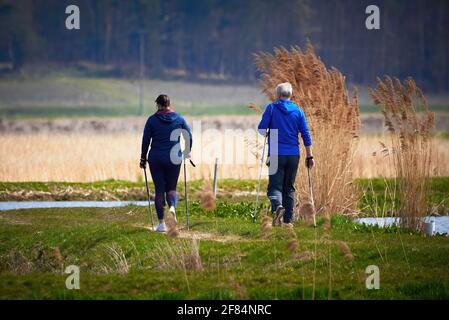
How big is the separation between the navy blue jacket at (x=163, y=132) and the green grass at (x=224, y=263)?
1.21m

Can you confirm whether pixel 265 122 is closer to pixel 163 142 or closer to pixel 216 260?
pixel 163 142

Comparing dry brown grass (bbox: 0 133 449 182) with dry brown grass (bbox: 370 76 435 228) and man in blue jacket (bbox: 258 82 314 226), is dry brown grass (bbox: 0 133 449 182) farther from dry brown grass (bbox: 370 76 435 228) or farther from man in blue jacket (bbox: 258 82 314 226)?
man in blue jacket (bbox: 258 82 314 226)

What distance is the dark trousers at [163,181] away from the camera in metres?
18.2

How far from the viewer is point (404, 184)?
1919 centimetres

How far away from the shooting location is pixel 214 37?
126 meters

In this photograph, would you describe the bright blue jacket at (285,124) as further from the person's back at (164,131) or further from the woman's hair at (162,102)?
the woman's hair at (162,102)

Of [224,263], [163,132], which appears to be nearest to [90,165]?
[163,132]

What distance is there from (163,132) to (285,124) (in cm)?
186

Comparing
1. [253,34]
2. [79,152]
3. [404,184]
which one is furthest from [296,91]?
[253,34]

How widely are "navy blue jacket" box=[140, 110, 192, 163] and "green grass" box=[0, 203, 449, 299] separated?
121 cm

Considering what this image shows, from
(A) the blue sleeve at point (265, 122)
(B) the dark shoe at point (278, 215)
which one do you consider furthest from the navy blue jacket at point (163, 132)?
(B) the dark shoe at point (278, 215)

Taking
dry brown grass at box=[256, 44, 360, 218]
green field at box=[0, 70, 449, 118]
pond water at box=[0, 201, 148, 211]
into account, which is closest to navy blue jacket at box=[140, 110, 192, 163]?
dry brown grass at box=[256, 44, 360, 218]
